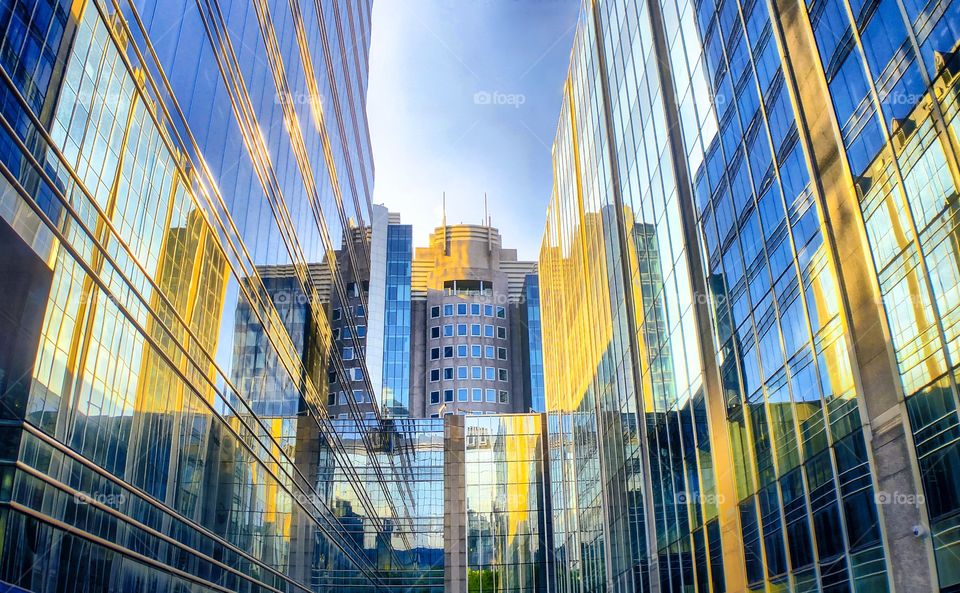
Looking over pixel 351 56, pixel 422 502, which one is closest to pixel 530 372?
pixel 422 502

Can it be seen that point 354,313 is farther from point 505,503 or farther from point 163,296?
point 163,296

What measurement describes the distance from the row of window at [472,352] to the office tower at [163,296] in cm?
7290

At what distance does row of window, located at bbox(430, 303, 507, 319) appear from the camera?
11594cm

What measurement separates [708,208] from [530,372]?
88.7 metres

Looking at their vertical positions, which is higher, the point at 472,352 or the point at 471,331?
the point at 471,331

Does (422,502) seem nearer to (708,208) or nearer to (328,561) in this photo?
(328,561)

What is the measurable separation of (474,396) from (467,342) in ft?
25.4

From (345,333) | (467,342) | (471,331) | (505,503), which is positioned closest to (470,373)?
(467,342)

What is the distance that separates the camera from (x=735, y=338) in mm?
23500

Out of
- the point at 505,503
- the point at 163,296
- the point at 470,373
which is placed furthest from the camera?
the point at 470,373

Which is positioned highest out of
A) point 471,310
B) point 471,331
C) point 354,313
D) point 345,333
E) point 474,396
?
point 471,310

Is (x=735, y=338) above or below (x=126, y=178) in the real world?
below

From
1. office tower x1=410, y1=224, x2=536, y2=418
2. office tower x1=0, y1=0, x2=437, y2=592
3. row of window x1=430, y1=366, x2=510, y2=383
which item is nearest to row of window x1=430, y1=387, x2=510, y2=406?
office tower x1=410, y1=224, x2=536, y2=418

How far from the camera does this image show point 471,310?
116188mm
